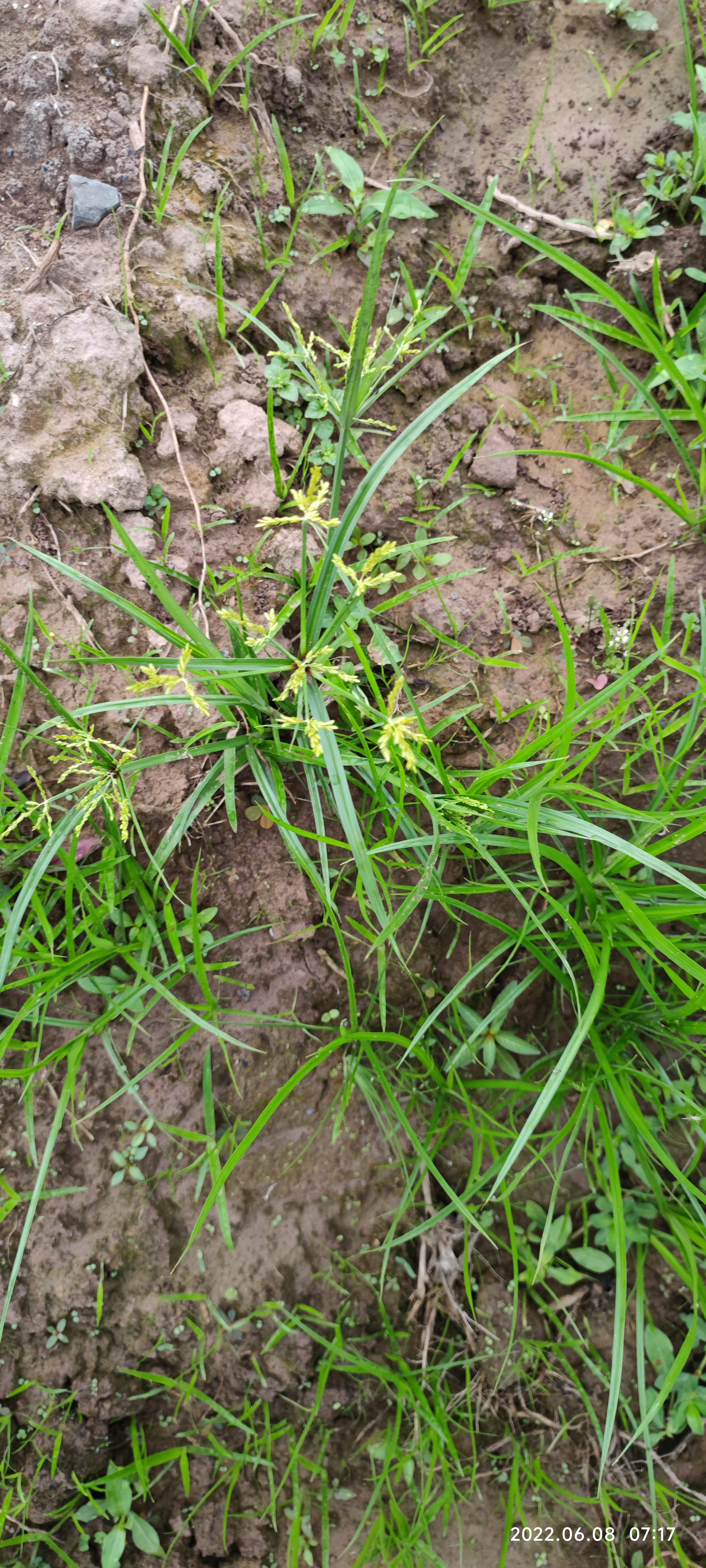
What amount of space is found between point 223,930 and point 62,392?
125 centimetres

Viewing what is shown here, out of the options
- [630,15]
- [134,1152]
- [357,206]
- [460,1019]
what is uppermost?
[630,15]

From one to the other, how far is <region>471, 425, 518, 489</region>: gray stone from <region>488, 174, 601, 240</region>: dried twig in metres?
0.52

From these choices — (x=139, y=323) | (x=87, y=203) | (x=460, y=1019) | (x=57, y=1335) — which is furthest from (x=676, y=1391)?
(x=87, y=203)

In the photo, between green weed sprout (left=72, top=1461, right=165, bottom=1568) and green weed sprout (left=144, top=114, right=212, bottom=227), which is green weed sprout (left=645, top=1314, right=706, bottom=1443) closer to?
green weed sprout (left=72, top=1461, right=165, bottom=1568)

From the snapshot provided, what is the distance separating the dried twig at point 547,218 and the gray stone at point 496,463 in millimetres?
522

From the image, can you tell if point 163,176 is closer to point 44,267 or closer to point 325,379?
point 44,267

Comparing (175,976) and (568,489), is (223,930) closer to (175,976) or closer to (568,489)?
(175,976)

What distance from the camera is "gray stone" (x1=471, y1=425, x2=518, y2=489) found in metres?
1.92

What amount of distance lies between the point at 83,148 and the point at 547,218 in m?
1.10

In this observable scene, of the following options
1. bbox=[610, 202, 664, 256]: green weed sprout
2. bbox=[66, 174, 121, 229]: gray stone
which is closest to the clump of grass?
bbox=[610, 202, 664, 256]: green weed sprout

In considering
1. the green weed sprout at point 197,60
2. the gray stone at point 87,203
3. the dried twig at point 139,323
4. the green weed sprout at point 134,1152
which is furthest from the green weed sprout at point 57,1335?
the green weed sprout at point 197,60

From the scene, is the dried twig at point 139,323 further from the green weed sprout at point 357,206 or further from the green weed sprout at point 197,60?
the green weed sprout at point 357,206

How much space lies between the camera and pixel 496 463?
1918 mm

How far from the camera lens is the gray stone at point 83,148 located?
5.82ft
